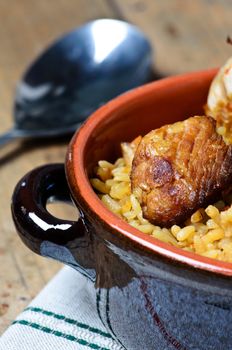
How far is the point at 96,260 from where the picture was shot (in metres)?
1.09

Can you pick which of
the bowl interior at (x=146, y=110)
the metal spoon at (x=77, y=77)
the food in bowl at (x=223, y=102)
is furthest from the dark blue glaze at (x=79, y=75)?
the food in bowl at (x=223, y=102)

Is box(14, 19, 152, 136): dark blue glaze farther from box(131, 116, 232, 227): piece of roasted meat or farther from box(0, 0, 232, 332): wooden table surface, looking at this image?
box(131, 116, 232, 227): piece of roasted meat

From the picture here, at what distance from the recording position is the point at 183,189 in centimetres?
110

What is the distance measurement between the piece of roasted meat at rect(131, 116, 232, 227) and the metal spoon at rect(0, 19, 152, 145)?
0.80 metres

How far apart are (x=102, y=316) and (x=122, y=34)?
1.12m

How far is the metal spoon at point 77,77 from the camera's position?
1.93m

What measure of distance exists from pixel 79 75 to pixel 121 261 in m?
1.05

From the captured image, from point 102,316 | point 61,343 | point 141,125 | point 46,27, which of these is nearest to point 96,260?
point 102,316

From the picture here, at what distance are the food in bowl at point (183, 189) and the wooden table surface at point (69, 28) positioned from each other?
525 millimetres

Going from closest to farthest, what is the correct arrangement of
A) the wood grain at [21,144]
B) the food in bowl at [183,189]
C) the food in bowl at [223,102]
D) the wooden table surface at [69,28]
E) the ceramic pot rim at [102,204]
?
1. the ceramic pot rim at [102,204]
2. the food in bowl at [183,189]
3. the food in bowl at [223,102]
4. the wood grain at [21,144]
5. the wooden table surface at [69,28]

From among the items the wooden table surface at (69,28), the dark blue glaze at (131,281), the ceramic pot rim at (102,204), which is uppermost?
the ceramic pot rim at (102,204)

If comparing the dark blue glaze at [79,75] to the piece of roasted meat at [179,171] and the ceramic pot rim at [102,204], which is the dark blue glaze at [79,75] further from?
the piece of roasted meat at [179,171]

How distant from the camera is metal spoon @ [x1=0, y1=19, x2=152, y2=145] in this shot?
6.35 feet

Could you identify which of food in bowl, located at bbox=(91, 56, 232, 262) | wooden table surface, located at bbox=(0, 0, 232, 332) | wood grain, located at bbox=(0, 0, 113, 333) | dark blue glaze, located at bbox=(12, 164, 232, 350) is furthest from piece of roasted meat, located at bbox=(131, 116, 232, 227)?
wooden table surface, located at bbox=(0, 0, 232, 332)
